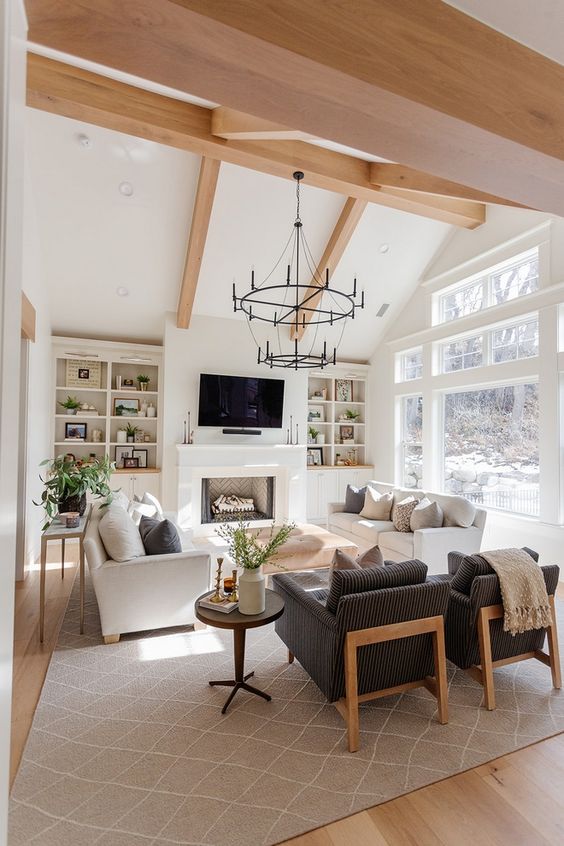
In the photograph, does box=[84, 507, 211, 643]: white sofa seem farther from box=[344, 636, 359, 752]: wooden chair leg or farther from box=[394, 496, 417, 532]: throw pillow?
box=[394, 496, 417, 532]: throw pillow

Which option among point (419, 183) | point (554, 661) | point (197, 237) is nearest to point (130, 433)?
point (197, 237)

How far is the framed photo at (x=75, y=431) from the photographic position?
22.0 feet

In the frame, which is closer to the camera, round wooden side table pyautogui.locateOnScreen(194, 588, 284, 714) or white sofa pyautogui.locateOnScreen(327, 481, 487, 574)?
→ round wooden side table pyautogui.locateOnScreen(194, 588, 284, 714)

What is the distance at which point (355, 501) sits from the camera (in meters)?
6.09

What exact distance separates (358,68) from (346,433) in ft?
23.8

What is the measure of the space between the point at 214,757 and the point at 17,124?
252 centimetres

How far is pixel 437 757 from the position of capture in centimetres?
213

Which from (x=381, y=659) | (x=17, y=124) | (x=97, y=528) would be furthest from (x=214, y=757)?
(x=17, y=124)

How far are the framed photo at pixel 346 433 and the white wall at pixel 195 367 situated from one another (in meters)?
1.68

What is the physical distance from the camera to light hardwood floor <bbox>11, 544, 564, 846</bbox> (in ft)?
5.61

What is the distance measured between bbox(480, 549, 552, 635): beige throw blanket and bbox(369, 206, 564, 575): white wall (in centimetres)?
240

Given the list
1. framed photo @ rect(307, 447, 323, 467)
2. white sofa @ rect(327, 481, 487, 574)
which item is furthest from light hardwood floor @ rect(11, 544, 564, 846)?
framed photo @ rect(307, 447, 323, 467)

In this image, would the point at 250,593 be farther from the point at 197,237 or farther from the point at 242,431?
the point at 242,431

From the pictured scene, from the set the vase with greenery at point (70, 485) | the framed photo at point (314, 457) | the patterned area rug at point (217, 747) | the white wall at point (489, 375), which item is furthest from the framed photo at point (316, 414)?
the patterned area rug at point (217, 747)
